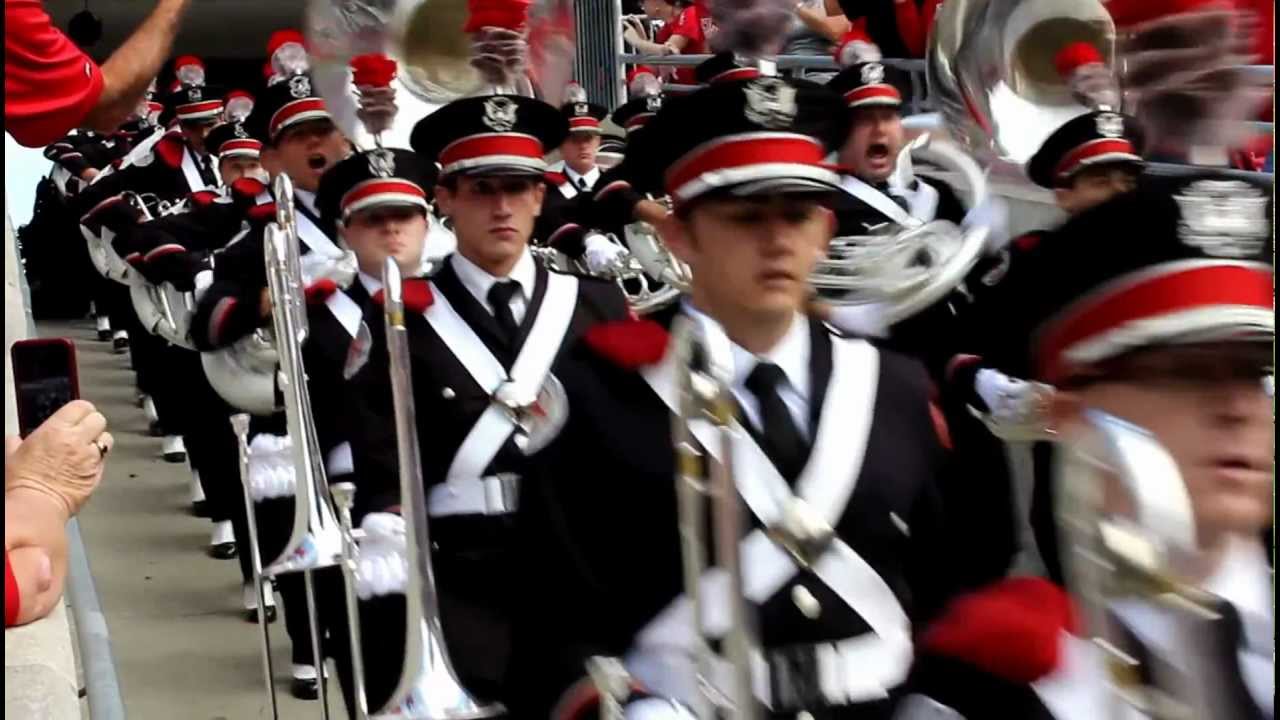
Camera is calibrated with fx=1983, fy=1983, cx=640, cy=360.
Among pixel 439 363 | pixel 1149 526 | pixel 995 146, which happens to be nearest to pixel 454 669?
pixel 439 363

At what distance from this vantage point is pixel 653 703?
2408mm

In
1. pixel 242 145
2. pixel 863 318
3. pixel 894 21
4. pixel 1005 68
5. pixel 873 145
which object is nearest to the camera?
pixel 863 318

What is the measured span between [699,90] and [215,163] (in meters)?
7.02

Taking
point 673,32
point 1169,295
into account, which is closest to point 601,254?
point 673,32

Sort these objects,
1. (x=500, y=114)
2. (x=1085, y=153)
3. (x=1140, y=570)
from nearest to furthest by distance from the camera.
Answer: (x=1140, y=570) < (x=1085, y=153) < (x=500, y=114)

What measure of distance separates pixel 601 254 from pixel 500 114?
297 centimetres

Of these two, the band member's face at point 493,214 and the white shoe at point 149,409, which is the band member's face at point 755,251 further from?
the white shoe at point 149,409

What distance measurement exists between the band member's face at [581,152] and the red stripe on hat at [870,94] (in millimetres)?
3801

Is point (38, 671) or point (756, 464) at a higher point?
point (756, 464)

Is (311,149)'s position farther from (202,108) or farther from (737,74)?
(202,108)

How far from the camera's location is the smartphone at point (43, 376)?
2.82 meters

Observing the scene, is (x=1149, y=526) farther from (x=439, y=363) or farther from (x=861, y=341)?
(x=439, y=363)

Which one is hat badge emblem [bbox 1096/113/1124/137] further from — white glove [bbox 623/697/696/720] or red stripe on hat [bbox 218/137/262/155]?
red stripe on hat [bbox 218/137/262/155]

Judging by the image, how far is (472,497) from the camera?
13.0 feet
